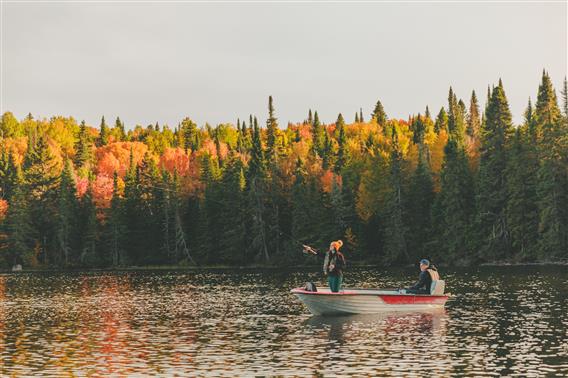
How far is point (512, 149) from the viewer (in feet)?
367

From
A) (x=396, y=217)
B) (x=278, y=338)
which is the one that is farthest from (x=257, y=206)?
(x=278, y=338)

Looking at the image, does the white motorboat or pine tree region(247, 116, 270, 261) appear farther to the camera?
pine tree region(247, 116, 270, 261)

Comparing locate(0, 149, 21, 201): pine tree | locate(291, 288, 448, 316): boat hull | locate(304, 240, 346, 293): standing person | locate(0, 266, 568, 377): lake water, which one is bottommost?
locate(0, 266, 568, 377): lake water

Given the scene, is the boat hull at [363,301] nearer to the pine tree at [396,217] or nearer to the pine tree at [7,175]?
the pine tree at [396,217]

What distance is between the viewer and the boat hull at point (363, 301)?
43.7 meters

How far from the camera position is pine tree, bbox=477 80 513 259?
11144cm

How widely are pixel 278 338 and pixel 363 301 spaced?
31.7 ft

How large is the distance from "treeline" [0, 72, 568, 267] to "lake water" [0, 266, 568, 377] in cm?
4998

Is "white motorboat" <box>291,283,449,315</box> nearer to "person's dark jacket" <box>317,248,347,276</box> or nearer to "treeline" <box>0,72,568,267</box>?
"person's dark jacket" <box>317,248,347,276</box>

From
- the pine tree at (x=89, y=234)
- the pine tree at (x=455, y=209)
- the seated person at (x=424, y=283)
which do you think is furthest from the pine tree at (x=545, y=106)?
the pine tree at (x=89, y=234)

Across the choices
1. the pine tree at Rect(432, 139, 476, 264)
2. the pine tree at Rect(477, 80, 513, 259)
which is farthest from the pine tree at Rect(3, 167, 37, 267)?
the pine tree at Rect(477, 80, 513, 259)

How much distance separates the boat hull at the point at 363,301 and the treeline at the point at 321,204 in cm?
→ 6039

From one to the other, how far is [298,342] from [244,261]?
104m

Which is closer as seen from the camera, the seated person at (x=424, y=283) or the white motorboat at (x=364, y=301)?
the white motorboat at (x=364, y=301)
